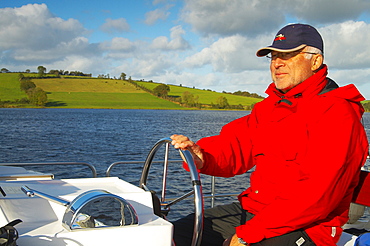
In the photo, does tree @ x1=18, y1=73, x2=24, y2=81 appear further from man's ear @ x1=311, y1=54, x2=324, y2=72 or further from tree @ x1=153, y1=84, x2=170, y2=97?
man's ear @ x1=311, y1=54, x2=324, y2=72

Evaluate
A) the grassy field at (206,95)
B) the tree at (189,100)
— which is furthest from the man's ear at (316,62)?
the grassy field at (206,95)

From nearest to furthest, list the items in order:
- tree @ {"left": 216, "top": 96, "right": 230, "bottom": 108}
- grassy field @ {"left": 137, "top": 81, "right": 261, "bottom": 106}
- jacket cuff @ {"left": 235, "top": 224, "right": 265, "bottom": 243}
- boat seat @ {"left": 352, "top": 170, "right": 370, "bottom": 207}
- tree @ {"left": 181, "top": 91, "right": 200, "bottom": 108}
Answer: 1. jacket cuff @ {"left": 235, "top": 224, "right": 265, "bottom": 243}
2. boat seat @ {"left": 352, "top": 170, "right": 370, "bottom": 207}
3. tree @ {"left": 216, "top": 96, "right": 230, "bottom": 108}
4. tree @ {"left": 181, "top": 91, "right": 200, "bottom": 108}
5. grassy field @ {"left": 137, "top": 81, "right": 261, "bottom": 106}

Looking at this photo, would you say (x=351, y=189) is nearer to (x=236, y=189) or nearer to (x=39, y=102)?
(x=236, y=189)

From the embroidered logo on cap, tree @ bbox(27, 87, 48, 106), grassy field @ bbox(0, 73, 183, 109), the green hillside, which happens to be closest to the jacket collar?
the embroidered logo on cap

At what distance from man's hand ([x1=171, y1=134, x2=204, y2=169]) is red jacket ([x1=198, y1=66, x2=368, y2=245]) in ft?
0.15

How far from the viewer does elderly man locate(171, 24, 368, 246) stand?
6.04 ft

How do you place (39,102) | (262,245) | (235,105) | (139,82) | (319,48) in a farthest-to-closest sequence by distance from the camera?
(139,82)
(235,105)
(39,102)
(319,48)
(262,245)

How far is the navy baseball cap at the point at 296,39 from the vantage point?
6.97 ft

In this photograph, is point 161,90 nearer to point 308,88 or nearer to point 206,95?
point 206,95

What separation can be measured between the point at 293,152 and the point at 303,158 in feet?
0.20

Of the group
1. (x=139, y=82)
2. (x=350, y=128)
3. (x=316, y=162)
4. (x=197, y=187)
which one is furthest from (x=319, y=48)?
→ (x=139, y=82)

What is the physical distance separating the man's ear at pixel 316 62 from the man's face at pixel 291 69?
2 centimetres

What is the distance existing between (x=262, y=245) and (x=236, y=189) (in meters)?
11.4

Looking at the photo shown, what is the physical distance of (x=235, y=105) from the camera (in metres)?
91.5
